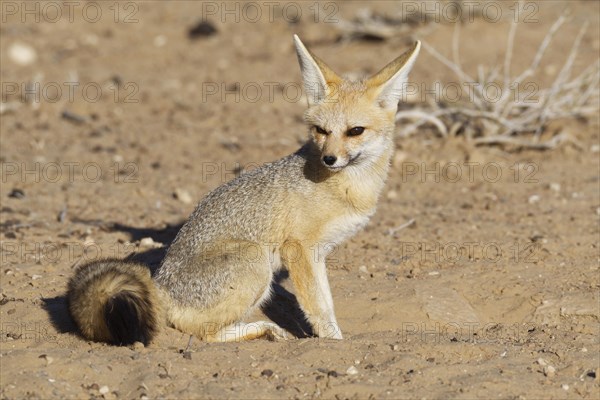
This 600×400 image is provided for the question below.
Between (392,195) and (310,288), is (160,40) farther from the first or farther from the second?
(310,288)

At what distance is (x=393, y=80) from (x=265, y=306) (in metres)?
2.19

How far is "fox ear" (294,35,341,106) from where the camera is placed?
6.49 metres

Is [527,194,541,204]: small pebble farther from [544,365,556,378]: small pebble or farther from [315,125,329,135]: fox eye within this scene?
[544,365,556,378]: small pebble

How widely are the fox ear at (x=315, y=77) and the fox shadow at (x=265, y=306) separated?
176 centimetres

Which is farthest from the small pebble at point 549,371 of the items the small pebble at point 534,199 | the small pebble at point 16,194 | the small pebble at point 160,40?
the small pebble at point 160,40

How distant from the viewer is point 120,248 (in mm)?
8031

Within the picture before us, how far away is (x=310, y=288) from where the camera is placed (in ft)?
20.9

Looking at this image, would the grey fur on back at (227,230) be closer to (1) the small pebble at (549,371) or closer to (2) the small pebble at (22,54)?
(1) the small pebble at (549,371)

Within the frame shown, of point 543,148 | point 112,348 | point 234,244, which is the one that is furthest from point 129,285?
point 543,148

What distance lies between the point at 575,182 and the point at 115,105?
718cm

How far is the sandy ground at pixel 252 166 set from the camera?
5441 mm

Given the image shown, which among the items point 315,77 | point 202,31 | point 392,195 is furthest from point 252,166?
point 202,31

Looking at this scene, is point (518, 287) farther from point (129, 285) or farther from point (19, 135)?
point (19, 135)

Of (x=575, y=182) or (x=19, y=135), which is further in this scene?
(x=19, y=135)
